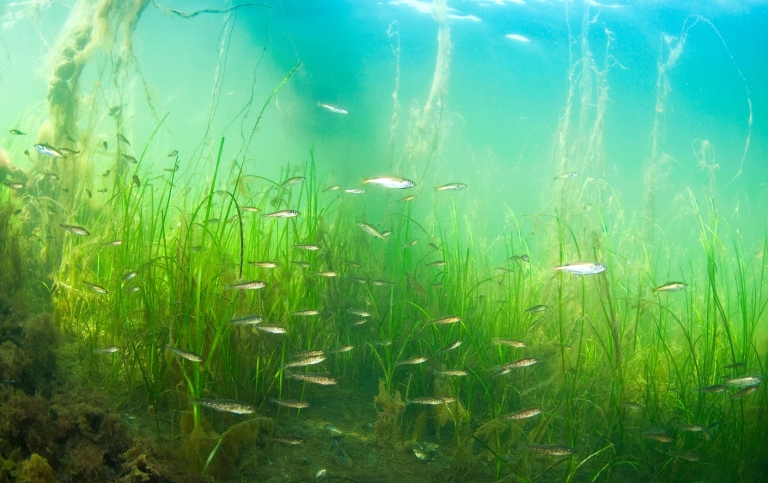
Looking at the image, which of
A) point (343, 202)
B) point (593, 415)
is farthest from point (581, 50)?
point (593, 415)

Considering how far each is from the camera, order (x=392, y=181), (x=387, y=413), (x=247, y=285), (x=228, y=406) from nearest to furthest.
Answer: (x=228, y=406) < (x=247, y=285) < (x=387, y=413) < (x=392, y=181)

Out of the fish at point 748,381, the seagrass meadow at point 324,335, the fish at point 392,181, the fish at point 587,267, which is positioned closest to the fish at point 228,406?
the seagrass meadow at point 324,335

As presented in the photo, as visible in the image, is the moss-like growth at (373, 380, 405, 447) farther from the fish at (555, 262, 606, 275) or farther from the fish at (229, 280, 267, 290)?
the fish at (555, 262, 606, 275)

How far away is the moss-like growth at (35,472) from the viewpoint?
6.33 ft

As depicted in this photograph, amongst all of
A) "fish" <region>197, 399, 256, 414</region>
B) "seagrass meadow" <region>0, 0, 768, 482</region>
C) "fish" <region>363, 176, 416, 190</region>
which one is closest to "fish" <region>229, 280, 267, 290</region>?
"seagrass meadow" <region>0, 0, 768, 482</region>

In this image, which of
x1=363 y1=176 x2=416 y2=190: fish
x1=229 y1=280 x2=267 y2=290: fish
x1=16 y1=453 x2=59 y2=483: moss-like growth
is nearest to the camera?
x1=16 y1=453 x2=59 y2=483: moss-like growth

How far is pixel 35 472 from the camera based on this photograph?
6.45ft

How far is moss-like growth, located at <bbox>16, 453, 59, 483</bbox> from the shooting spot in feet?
6.33

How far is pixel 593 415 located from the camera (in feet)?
15.8

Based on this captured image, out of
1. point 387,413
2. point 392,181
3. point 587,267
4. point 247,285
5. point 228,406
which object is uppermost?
point 392,181

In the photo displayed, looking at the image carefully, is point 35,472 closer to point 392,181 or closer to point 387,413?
point 387,413

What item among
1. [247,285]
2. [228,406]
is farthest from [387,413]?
[247,285]

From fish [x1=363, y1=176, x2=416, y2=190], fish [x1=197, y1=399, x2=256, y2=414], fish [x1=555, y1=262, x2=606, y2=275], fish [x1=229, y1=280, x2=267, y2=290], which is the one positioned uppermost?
fish [x1=363, y1=176, x2=416, y2=190]

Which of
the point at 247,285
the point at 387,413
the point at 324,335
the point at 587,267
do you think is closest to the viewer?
the point at 247,285
